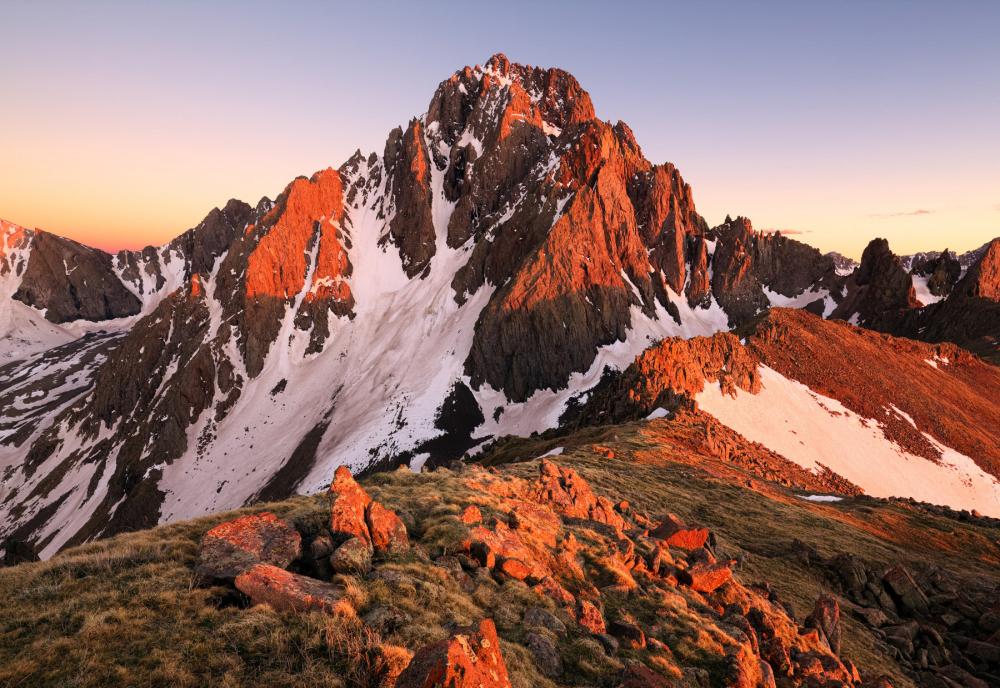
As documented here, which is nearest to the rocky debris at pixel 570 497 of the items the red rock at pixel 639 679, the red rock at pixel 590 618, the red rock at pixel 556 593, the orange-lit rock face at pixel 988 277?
the red rock at pixel 556 593

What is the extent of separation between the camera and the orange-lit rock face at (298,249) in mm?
145750

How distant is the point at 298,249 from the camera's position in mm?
152000

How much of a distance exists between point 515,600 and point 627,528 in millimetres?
9140

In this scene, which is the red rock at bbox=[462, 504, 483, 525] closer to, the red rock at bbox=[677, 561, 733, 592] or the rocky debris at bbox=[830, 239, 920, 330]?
the red rock at bbox=[677, 561, 733, 592]

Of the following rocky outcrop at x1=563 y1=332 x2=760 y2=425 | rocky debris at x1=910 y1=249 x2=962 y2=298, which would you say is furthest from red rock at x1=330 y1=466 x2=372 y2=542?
rocky debris at x1=910 y1=249 x2=962 y2=298

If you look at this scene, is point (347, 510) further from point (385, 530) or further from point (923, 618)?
point (923, 618)

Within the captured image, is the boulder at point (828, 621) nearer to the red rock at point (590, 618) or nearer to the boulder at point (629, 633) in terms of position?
the boulder at point (629, 633)

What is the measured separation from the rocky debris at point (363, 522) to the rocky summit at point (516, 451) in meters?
0.08

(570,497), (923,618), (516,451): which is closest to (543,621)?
(570,497)

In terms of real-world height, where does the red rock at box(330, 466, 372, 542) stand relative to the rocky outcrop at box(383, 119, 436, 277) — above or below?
below

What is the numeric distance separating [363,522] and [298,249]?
158063mm

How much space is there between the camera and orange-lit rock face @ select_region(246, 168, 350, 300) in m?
146

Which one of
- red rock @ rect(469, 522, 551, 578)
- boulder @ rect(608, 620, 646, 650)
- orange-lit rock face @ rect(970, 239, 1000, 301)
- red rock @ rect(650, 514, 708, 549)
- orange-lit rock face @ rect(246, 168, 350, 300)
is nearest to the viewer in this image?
boulder @ rect(608, 620, 646, 650)

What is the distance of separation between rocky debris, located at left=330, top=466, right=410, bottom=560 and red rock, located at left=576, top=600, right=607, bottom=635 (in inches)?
190
